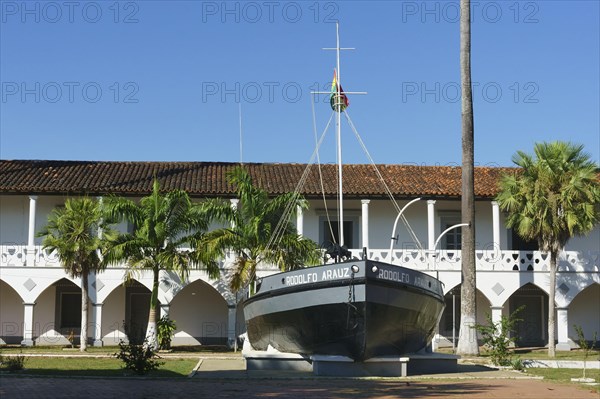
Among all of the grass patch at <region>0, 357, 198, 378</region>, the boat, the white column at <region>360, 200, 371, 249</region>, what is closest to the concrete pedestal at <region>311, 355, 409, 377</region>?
the boat

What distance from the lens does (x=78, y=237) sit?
25781mm

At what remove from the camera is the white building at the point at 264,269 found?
29547mm

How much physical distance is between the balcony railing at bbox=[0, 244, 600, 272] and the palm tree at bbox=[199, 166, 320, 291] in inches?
151

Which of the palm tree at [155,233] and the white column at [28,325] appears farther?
the white column at [28,325]

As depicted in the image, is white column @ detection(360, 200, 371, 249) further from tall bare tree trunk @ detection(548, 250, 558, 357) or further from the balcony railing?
tall bare tree trunk @ detection(548, 250, 558, 357)

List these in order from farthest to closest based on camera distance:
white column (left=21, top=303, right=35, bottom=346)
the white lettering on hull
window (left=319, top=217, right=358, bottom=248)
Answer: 1. window (left=319, top=217, right=358, bottom=248)
2. white column (left=21, top=303, right=35, bottom=346)
3. the white lettering on hull

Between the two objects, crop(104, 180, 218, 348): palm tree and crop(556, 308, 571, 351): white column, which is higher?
crop(104, 180, 218, 348): palm tree

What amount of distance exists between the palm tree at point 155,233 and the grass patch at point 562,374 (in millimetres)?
10758

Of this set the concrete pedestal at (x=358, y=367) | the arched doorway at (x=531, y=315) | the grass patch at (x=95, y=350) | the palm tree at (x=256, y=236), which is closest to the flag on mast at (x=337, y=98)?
the palm tree at (x=256, y=236)

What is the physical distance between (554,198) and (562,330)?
6.25m

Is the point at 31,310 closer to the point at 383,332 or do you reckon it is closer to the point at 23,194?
the point at 23,194

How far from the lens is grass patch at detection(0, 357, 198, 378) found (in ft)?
56.1

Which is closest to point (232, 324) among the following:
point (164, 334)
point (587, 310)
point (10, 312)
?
point (164, 334)

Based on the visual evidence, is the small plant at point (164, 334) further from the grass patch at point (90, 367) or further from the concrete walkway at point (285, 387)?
the concrete walkway at point (285, 387)
